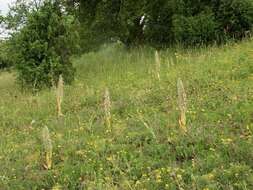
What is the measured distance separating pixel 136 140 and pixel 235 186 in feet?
5.50

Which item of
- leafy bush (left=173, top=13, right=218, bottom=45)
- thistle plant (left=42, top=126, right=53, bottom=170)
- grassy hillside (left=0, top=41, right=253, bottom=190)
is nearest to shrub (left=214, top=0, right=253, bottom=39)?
leafy bush (left=173, top=13, right=218, bottom=45)

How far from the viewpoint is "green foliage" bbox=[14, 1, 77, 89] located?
1094 cm

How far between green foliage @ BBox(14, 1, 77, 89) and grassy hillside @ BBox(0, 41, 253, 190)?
5.26 feet

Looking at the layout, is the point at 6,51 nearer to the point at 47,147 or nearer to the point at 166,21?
the point at 166,21

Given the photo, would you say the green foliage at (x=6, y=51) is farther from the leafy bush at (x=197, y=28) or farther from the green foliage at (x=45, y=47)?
the leafy bush at (x=197, y=28)

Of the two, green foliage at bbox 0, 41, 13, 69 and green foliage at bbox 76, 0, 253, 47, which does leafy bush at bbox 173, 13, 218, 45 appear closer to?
green foliage at bbox 76, 0, 253, 47

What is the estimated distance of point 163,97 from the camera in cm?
741

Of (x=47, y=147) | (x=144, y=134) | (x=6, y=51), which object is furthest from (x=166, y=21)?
(x=47, y=147)

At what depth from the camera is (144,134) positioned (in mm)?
5855

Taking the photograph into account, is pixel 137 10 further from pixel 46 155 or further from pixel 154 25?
pixel 46 155

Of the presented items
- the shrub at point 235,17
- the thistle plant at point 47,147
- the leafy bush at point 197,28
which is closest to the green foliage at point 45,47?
the leafy bush at point 197,28

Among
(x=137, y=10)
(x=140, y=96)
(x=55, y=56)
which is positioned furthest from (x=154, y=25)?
(x=140, y=96)

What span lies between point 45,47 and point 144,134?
595 centimetres

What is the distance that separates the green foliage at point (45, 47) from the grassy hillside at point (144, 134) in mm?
1603
